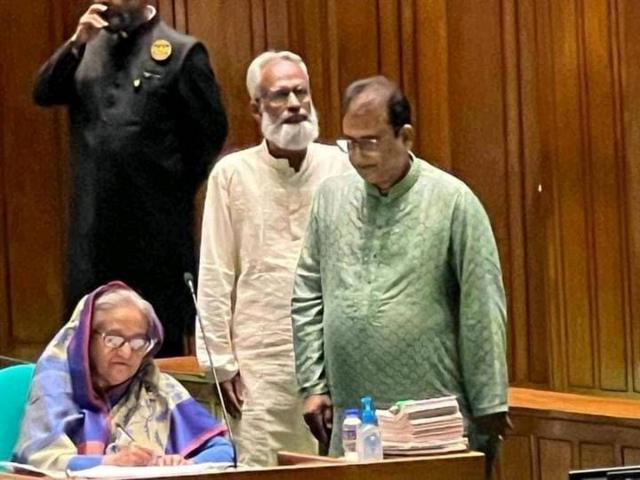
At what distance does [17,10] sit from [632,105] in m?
2.39

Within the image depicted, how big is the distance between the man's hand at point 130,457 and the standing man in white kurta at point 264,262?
0.77 m

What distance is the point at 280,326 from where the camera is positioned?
12.4ft

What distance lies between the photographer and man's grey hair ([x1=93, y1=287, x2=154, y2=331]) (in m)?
3.20

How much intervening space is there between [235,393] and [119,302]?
0.69 metres

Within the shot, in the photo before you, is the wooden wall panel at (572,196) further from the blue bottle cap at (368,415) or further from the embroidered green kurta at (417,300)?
the blue bottle cap at (368,415)

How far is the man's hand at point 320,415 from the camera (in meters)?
3.45

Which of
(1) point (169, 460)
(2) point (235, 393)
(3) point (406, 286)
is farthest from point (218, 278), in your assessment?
(1) point (169, 460)

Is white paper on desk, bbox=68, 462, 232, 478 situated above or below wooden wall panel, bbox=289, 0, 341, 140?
below

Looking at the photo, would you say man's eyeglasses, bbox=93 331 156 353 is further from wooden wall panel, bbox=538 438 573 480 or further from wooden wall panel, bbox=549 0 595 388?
wooden wall panel, bbox=549 0 595 388

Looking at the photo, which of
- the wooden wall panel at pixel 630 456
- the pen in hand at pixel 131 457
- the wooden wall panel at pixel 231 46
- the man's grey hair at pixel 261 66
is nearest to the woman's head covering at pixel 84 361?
the pen in hand at pixel 131 457

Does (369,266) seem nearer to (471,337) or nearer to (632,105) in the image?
(471,337)

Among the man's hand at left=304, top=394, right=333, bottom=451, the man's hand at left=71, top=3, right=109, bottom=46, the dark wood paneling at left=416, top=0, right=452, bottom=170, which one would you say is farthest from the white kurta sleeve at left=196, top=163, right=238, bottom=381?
the dark wood paneling at left=416, top=0, right=452, bottom=170

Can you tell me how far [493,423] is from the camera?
3.30 meters

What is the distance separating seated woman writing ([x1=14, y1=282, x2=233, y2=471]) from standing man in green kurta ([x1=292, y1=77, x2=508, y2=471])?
1.25ft
